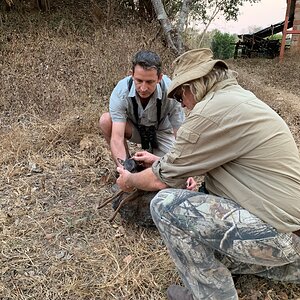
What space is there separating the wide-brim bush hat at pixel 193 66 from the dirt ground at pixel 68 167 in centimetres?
113

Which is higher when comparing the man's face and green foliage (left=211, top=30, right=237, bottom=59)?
the man's face

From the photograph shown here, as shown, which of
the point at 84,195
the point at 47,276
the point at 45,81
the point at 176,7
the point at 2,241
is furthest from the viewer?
the point at 176,7

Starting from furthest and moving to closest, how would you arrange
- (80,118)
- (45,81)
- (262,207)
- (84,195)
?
(45,81)
(80,118)
(84,195)
(262,207)

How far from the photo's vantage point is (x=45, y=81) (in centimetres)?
551

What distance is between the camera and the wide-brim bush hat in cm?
173

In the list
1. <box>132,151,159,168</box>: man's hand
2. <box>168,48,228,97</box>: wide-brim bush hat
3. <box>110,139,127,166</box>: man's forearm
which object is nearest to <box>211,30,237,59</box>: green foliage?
<box>110,139,127,166</box>: man's forearm

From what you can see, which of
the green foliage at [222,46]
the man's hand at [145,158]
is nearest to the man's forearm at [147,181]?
the man's hand at [145,158]

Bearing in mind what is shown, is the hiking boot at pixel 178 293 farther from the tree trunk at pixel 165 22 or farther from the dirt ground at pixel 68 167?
the tree trunk at pixel 165 22

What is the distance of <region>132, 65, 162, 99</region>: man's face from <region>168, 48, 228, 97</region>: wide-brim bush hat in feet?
2.18

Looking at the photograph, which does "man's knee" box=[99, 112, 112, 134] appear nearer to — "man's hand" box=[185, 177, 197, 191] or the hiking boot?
"man's hand" box=[185, 177, 197, 191]

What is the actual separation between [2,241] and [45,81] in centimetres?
352

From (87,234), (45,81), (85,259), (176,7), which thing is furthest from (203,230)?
(176,7)

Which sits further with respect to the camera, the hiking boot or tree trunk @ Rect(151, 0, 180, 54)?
tree trunk @ Rect(151, 0, 180, 54)

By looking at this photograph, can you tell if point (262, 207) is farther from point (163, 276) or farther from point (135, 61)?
point (135, 61)
